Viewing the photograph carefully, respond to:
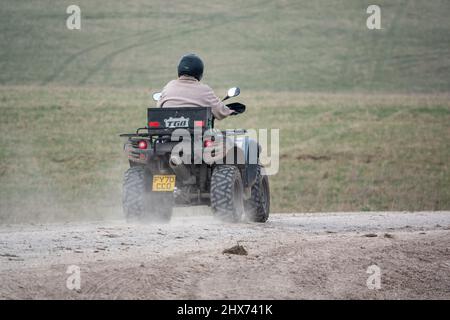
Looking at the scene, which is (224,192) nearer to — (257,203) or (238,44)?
(257,203)

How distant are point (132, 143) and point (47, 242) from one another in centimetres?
276

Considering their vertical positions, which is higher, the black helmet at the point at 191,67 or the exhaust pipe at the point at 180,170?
the black helmet at the point at 191,67

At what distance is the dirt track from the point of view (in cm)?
679

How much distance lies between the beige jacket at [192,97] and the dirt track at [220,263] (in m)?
1.64

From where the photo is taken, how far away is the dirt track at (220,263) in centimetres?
679

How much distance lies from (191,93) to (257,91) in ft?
125

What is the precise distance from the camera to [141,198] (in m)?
11.6

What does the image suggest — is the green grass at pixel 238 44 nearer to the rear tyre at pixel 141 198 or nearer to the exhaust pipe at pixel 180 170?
the rear tyre at pixel 141 198

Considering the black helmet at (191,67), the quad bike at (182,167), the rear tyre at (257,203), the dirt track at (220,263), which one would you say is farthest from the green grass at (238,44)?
the dirt track at (220,263)

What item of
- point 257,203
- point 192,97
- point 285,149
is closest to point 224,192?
point 192,97

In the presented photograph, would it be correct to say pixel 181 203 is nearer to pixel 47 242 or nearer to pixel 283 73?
pixel 47 242

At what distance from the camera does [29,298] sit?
249 inches

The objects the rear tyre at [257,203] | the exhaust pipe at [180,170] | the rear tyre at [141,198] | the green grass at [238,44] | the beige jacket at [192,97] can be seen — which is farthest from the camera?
the green grass at [238,44]
